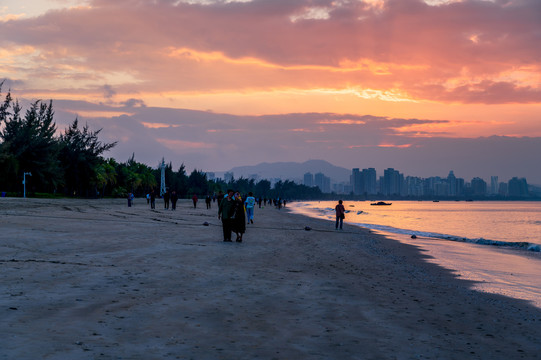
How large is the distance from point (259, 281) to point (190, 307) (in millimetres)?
2991

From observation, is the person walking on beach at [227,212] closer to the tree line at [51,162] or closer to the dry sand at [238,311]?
the dry sand at [238,311]

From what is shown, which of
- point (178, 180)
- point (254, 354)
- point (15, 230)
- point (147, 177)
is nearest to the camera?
point (254, 354)

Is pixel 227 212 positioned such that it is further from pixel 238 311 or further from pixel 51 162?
pixel 51 162

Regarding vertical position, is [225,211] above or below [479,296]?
above

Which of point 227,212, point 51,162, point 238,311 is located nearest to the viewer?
point 238,311

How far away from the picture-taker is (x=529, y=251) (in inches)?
1027

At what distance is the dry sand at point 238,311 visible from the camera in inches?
230

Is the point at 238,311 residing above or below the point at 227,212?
below

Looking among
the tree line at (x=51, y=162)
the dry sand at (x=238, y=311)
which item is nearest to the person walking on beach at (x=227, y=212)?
the dry sand at (x=238, y=311)

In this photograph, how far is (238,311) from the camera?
A: 7.73m

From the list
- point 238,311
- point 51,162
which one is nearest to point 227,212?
point 238,311

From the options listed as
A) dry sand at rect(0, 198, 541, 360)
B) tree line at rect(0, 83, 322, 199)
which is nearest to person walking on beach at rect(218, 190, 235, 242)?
dry sand at rect(0, 198, 541, 360)

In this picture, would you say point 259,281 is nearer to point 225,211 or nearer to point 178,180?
point 225,211

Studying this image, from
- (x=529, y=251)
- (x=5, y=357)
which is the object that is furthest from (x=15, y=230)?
(x=529, y=251)
